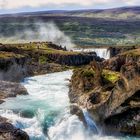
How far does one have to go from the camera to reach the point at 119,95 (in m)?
74.3

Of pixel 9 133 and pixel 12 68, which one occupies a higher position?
pixel 9 133

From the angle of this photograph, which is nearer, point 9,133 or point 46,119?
point 9,133

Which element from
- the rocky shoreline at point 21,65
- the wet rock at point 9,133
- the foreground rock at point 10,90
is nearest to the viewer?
the wet rock at point 9,133

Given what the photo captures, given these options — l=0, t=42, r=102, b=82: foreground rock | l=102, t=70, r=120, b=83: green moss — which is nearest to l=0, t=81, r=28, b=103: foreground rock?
l=0, t=42, r=102, b=82: foreground rock

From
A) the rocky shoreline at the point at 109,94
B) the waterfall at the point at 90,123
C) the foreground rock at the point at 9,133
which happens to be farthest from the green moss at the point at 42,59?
the foreground rock at the point at 9,133

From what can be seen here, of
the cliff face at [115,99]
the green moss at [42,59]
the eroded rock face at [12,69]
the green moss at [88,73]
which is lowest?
the green moss at [42,59]

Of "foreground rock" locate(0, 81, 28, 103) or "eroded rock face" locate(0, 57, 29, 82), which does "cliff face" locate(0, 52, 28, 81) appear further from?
"foreground rock" locate(0, 81, 28, 103)

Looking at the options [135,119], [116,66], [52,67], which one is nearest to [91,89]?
[135,119]

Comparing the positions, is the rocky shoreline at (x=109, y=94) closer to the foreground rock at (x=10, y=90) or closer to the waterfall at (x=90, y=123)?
the foreground rock at (x=10, y=90)

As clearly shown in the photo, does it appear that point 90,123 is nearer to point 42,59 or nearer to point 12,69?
point 12,69

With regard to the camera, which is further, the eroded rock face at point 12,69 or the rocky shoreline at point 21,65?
the eroded rock face at point 12,69

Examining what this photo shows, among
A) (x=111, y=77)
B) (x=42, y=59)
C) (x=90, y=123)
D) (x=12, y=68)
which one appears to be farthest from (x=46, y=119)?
(x=42, y=59)

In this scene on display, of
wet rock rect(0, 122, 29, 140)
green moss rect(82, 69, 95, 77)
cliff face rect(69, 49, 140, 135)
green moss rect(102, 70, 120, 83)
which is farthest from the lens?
green moss rect(82, 69, 95, 77)

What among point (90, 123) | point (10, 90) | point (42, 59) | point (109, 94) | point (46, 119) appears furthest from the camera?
point (42, 59)
